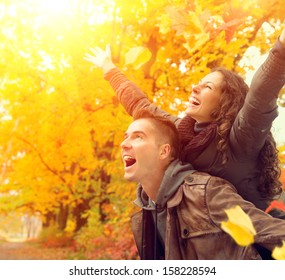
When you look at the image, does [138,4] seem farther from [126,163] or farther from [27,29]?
[126,163]

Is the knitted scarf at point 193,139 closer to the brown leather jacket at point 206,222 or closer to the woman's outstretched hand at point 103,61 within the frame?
the brown leather jacket at point 206,222

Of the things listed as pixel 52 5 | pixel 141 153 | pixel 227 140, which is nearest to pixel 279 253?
pixel 227 140

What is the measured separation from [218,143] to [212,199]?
0.83 feet

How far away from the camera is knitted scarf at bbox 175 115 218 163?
161 centimetres

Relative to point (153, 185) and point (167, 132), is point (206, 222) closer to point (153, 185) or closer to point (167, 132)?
point (153, 185)

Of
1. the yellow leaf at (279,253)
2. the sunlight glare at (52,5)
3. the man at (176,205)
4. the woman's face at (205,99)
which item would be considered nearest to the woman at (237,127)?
the woman's face at (205,99)

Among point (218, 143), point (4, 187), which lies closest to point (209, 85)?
point (218, 143)

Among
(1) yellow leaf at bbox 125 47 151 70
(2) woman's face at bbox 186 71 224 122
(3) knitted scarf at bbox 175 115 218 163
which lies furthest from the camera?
(1) yellow leaf at bbox 125 47 151 70

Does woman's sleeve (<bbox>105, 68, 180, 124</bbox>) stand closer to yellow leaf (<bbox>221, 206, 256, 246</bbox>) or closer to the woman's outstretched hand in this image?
the woman's outstretched hand

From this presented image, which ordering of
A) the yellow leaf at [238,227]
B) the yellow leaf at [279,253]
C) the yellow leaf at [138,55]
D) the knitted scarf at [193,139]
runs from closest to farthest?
the yellow leaf at [238,227]
the yellow leaf at [279,253]
the knitted scarf at [193,139]
the yellow leaf at [138,55]

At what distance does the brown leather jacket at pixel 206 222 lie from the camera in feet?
4.52

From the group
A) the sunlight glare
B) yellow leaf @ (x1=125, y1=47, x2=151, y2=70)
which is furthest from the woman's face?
the sunlight glare

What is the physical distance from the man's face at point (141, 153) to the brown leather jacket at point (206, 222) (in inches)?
4.8

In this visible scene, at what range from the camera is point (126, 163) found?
65.5 inches
